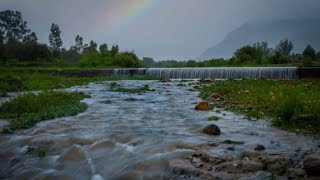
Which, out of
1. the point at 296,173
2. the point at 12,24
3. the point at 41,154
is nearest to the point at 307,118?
the point at 296,173

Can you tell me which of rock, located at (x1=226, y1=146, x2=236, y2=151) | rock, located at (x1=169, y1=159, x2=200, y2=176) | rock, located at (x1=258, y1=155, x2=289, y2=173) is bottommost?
rock, located at (x1=169, y1=159, x2=200, y2=176)

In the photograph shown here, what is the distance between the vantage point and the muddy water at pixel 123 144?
740cm

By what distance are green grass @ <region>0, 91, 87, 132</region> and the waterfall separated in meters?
21.1

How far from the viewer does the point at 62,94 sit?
18.4 m

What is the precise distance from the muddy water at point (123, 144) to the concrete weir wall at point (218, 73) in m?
21.0

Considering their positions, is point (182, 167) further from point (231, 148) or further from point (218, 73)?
point (218, 73)

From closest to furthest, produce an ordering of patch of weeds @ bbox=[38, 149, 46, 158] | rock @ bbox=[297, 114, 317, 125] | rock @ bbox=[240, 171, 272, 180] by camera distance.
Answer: rock @ bbox=[240, 171, 272, 180] → patch of weeds @ bbox=[38, 149, 46, 158] → rock @ bbox=[297, 114, 317, 125]

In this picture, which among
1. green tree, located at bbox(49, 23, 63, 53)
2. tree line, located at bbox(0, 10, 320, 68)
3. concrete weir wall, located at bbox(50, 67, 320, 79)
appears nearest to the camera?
concrete weir wall, located at bbox(50, 67, 320, 79)

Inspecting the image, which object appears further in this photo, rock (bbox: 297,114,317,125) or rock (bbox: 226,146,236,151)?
rock (bbox: 297,114,317,125)

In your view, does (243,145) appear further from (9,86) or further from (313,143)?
(9,86)

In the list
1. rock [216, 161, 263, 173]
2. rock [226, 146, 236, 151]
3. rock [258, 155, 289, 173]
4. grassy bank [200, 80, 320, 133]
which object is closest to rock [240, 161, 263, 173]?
rock [216, 161, 263, 173]

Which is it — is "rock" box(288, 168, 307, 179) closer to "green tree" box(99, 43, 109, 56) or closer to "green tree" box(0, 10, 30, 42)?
"green tree" box(99, 43, 109, 56)

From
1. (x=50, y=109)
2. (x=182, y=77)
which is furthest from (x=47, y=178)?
(x=182, y=77)

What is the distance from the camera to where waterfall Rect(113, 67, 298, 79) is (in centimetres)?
3323
